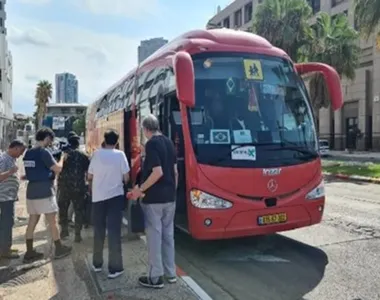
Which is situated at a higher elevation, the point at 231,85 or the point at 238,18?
the point at 238,18

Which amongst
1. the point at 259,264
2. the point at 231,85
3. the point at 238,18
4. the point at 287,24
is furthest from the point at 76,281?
the point at 238,18

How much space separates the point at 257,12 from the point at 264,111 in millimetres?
31461

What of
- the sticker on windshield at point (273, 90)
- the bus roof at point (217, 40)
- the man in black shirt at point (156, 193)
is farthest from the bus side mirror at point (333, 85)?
the man in black shirt at point (156, 193)

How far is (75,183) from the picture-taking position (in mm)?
7855

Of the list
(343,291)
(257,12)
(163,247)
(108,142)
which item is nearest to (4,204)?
(108,142)

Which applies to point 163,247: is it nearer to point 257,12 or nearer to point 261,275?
point 261,275

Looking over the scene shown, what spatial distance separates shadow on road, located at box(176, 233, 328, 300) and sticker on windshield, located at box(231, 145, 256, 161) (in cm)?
154

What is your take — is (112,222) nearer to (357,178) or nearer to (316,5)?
(357,178)

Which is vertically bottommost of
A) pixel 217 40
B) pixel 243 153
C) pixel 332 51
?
pixel 243 153

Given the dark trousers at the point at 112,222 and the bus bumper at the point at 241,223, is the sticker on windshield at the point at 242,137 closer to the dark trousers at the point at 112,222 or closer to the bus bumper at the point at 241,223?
the bus bumper at the point at 241,223

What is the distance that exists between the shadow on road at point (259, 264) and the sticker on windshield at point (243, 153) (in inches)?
60.5

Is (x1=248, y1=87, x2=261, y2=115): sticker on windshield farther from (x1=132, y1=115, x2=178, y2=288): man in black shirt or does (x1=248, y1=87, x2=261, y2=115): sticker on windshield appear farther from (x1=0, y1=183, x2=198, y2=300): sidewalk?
(x1=0, y1=183, x2=198, y2=300): sidewalk

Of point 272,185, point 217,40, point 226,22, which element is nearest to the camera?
point 272,185

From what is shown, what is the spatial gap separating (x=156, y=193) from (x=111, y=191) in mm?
759
